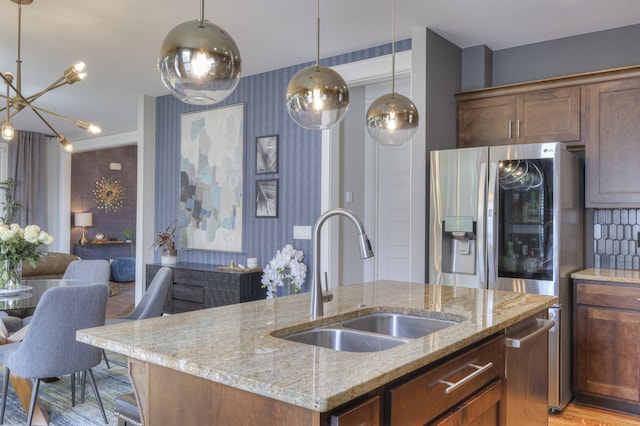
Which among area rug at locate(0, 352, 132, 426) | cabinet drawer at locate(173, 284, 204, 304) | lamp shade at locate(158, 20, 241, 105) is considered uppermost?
lamp shade at locate(158, 20, 241, 105)

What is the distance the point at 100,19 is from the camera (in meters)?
Result: 3.77

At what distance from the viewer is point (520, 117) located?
3.91 meters

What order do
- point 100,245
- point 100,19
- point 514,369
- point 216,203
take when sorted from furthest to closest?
point 100,245 → point 216,203 → point 100,19 → point 514,369

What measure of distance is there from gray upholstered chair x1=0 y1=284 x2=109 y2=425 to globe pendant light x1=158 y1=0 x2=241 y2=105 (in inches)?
62.7

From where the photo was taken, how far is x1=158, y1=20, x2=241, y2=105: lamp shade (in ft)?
5.26

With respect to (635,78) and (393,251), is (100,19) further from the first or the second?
(635,78)

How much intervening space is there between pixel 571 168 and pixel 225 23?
8.86 ft

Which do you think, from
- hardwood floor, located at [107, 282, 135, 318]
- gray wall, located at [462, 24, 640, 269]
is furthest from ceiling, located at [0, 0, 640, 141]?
hardwood floor, located at [107, 282, 135, 318]

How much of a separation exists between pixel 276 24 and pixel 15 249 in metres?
2.43

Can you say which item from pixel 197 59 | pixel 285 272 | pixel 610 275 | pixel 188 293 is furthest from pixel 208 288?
pixel 197 59

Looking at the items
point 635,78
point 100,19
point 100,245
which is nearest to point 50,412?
point 100,19

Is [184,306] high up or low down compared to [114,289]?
up

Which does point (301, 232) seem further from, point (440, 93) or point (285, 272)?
point (440, 93)

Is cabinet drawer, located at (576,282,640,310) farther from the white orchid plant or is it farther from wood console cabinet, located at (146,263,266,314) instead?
wood console cabinet, located at (146,263,266,314)
